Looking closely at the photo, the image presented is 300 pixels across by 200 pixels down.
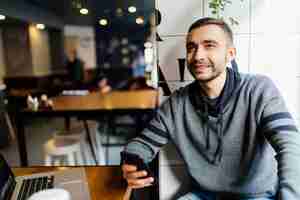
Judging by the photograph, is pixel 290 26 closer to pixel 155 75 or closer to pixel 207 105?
pixel 207 105

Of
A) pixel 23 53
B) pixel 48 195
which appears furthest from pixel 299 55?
pixel 23 53

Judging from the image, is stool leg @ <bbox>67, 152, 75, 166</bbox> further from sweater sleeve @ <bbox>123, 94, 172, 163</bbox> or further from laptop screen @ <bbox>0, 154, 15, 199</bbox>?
sweater sleeve @ <bbox>123, 94, 172, 163</bbox>

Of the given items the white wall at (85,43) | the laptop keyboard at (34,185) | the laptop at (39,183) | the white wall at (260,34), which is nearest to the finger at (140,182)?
the laptop at (39,183)

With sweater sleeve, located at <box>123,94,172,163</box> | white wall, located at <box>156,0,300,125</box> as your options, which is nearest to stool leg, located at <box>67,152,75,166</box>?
sweater sleeve, located at <box>123,94,172,163</box>

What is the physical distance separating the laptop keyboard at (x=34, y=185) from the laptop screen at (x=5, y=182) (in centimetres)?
4

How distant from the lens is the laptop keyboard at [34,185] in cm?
→ 94

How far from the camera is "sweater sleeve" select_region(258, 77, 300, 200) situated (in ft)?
2.35

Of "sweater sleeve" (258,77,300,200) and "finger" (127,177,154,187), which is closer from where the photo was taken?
"sweater sleeve" (258,77,300,200)

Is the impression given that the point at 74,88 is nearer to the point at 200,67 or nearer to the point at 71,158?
the point at 71,158

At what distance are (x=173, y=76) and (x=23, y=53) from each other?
6.80 meters

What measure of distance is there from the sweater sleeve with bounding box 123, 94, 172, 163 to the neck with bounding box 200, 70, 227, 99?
0.54 feet

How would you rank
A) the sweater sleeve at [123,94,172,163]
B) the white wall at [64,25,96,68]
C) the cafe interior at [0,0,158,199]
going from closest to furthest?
the sweater sleeve at [123,94,172,163]
the cafe interior at [0,0,158,199]
the white wall at [64,25,96,68]

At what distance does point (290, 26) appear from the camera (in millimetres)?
1095

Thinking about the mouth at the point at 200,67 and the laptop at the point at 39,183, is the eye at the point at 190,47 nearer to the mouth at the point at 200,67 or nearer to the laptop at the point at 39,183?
the mouth at the point at 200,67
